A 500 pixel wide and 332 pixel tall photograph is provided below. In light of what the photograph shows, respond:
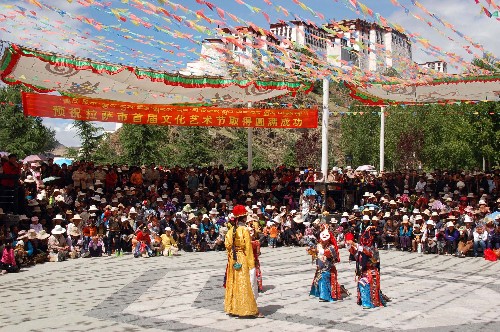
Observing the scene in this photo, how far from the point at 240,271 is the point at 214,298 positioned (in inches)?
60.0

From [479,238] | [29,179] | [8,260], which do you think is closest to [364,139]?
[479,238]

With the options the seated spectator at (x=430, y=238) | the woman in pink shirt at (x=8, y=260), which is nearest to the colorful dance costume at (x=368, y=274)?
the seated spectator at (x=430, y=238)

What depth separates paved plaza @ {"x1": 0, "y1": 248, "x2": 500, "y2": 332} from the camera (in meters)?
7.95

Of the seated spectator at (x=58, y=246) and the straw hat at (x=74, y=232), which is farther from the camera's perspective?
the straw hat at (x=74, y=232)

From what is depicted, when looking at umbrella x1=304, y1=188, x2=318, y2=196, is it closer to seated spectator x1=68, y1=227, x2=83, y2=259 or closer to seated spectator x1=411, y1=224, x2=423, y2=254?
seated spectator x1=411, y1=224, x2=423, y2=254

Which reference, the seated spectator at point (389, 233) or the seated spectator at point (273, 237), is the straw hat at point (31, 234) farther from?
the seated spectator at point (389, 233)

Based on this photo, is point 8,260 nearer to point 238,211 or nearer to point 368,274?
point 238,211

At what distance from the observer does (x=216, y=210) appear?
1752 centimetres

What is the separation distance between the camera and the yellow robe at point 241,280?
8273 millimetres

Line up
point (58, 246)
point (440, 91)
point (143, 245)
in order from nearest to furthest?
1. point (58, 246)
2. point (143, 245)
3. point (440, 91)

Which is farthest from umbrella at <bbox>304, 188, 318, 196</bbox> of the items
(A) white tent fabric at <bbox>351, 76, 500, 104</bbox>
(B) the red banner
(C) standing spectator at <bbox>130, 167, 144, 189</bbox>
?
(C) standing spectator at <bbox>130, 167, 144, 189</bbox>

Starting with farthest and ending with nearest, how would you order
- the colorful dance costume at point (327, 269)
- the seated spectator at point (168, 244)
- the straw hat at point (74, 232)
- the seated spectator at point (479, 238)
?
the seated spectator at point (168, 244) → the seated spectator at point (479, 238) → the straw hat at point (74, 232) → the colorful dance costume at point (327, 269)

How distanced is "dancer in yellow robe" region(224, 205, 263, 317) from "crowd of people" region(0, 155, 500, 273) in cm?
385

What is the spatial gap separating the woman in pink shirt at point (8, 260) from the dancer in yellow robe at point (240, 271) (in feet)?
19.8
